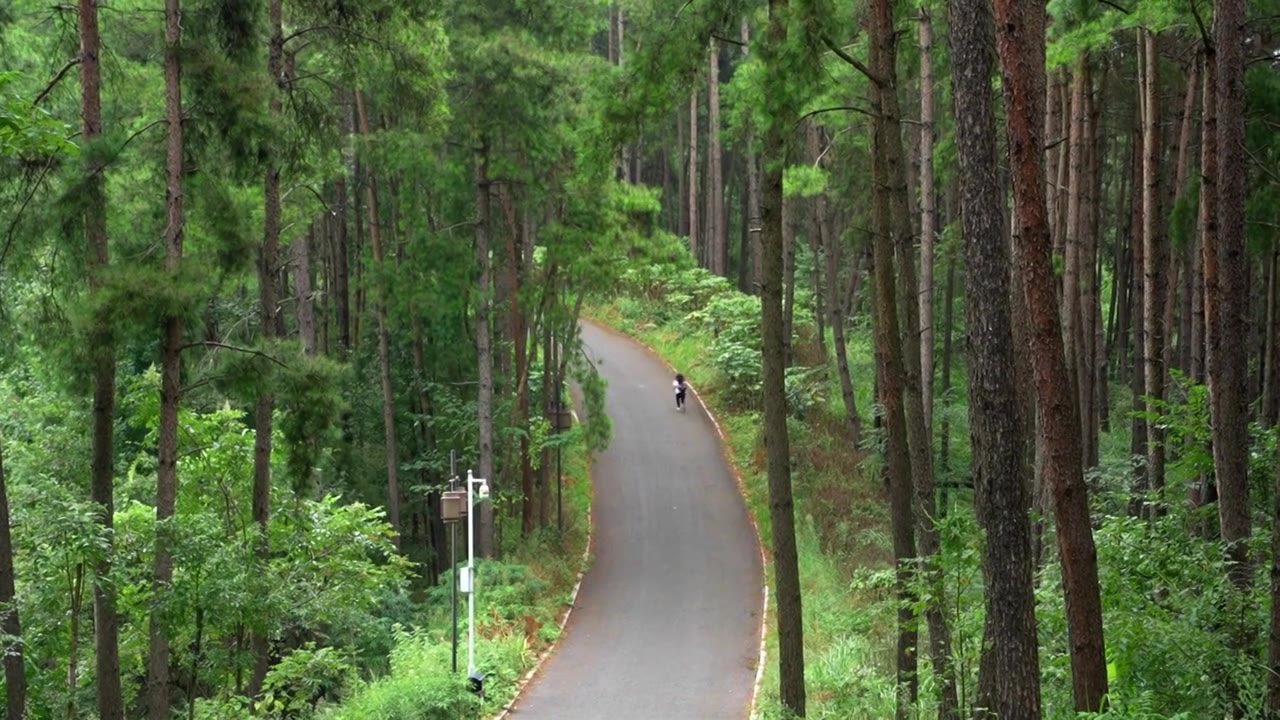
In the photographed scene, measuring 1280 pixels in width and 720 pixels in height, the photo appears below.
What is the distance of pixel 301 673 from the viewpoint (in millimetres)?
14797

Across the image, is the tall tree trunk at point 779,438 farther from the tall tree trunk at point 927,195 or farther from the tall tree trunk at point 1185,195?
the tall tree trunk at point 1185,195

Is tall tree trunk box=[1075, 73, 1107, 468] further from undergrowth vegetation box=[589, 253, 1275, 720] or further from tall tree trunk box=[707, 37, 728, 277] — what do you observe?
tall tree trunk box=[707, 37, 728, 277]

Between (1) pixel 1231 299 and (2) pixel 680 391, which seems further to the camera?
(2) pixel 680 391

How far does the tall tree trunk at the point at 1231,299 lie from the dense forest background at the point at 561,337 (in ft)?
0.10

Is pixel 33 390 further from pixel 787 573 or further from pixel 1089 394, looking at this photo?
pixel 1089 394

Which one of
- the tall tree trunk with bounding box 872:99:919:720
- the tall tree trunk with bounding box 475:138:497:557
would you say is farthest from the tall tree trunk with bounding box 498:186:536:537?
the tall tree trunk with bounding box 872:99:919:720

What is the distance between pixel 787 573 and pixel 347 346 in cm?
1681

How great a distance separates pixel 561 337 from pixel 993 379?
18.3 meters

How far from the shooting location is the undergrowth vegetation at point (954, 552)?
27.4 feet

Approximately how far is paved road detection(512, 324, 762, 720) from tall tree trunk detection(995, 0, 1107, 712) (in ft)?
29.6

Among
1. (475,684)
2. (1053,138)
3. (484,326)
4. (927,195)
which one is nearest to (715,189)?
(484,326)

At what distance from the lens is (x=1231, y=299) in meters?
9.38

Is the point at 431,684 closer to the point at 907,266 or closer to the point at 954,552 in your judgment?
the point at 954,552

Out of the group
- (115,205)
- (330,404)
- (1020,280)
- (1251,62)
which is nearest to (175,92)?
(115,205)
